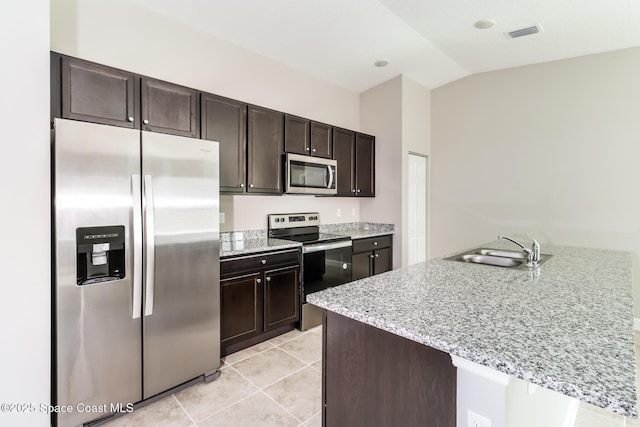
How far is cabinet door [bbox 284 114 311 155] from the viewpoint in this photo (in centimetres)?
338

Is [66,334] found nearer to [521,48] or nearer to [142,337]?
[142,337]

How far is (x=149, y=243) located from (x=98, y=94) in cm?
105

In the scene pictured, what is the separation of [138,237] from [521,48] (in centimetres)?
438

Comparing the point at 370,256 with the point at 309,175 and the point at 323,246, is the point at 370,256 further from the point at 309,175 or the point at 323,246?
the point at 309,175

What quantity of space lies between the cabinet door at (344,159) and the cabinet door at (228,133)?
4.60 feet

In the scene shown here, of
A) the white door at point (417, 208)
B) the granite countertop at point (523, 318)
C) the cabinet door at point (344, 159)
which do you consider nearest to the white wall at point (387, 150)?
the white door at point (417, 208)

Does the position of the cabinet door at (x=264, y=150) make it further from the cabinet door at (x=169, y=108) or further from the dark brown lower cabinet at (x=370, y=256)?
the dark brown lower cabinet at (x=370, y=256)

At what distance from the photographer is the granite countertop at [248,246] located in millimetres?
2648

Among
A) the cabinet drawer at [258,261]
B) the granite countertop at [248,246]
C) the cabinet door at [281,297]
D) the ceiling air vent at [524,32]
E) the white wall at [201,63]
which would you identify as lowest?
the cabinet door at [281,297]

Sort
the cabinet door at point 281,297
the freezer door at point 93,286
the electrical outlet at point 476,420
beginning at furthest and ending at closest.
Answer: the cabinet door at point 281,297, the freezer door at point 93,286, the electrical outlet at point 476,420

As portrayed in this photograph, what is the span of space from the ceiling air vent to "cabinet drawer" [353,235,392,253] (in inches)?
106

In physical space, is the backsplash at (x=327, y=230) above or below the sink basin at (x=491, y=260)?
above
